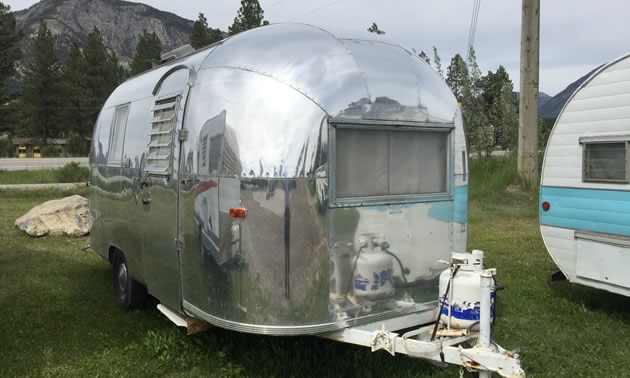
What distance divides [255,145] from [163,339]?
7.58 feet

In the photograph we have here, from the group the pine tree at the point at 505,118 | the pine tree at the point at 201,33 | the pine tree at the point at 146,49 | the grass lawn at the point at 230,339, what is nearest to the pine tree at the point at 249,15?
the pine tree at the point at 201,33

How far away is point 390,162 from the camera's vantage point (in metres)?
3.80

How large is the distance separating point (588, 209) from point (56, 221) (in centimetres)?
935

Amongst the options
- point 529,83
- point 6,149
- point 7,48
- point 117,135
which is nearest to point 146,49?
point 7,48

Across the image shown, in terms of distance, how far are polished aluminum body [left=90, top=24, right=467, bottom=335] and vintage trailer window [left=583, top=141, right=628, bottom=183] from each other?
6.52 feet

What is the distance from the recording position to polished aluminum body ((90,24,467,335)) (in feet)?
11.0

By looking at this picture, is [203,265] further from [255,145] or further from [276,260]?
[255,145]

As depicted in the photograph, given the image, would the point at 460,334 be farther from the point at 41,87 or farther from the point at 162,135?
the point at 41,87

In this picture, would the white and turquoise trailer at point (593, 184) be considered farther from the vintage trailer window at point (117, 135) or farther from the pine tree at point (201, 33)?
the pine tree at point (201, 33)

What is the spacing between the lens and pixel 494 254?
811cm

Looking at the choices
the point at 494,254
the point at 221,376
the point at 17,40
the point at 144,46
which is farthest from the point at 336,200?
the point at 144,46

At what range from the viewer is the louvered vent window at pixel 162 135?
406cm

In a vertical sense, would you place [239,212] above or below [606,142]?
below

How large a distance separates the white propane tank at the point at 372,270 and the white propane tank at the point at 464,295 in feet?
1.55
